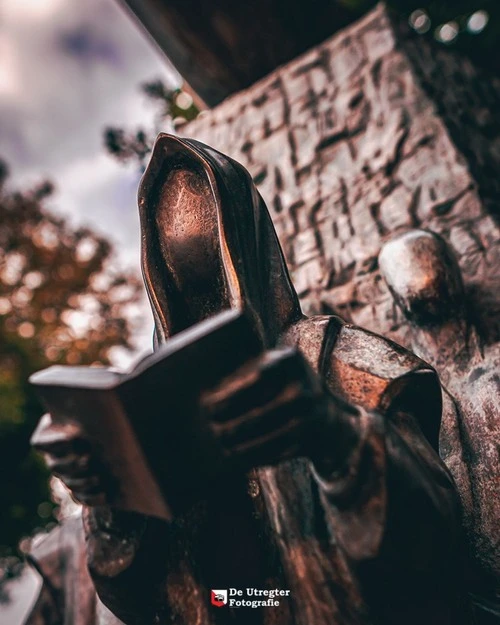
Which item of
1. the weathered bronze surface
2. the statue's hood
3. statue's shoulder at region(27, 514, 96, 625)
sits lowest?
statue's shoulder at region(27, 514, 96, 625)

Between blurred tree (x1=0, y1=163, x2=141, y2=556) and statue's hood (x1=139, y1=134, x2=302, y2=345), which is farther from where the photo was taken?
blurred tree (x1=0, y1=163, x2=141, y2=556)

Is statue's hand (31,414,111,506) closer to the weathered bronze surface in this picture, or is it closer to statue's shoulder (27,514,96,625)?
statue's shoulder (27,514,96,625)

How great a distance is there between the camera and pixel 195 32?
3.74 m

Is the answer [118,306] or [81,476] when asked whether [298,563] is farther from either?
[118,306]

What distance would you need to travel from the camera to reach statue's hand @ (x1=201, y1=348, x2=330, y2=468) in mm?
936

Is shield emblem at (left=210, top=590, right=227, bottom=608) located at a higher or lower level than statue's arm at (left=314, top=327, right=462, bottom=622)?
lower

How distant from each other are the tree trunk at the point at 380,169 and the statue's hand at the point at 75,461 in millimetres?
1222

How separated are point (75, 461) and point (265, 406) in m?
0.42

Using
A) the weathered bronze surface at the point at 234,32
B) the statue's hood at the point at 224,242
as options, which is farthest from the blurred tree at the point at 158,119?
the statue's hood at the point at 224,242

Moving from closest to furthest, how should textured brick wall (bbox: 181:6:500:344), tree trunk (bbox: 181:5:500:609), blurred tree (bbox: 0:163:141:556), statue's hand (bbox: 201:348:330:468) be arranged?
statue's hand (bbox: 201:348:330:468)
tree trunk (bbox: 181:5:500:609)
textured brick wall (bbox: 181:6:500:344)
blurred tree (bbox: 0:163:141:556)

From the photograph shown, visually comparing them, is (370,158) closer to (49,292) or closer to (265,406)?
(265,406)

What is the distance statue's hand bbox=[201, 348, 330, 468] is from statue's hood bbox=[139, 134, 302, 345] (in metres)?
0.46

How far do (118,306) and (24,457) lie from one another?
5.72 m

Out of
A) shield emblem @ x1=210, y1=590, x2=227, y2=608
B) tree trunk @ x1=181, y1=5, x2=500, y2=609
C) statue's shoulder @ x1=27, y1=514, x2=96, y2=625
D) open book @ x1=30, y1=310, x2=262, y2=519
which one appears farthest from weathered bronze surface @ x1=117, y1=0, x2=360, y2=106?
shield emblem @ x1=210, y1=590, x2=227, y2=608
